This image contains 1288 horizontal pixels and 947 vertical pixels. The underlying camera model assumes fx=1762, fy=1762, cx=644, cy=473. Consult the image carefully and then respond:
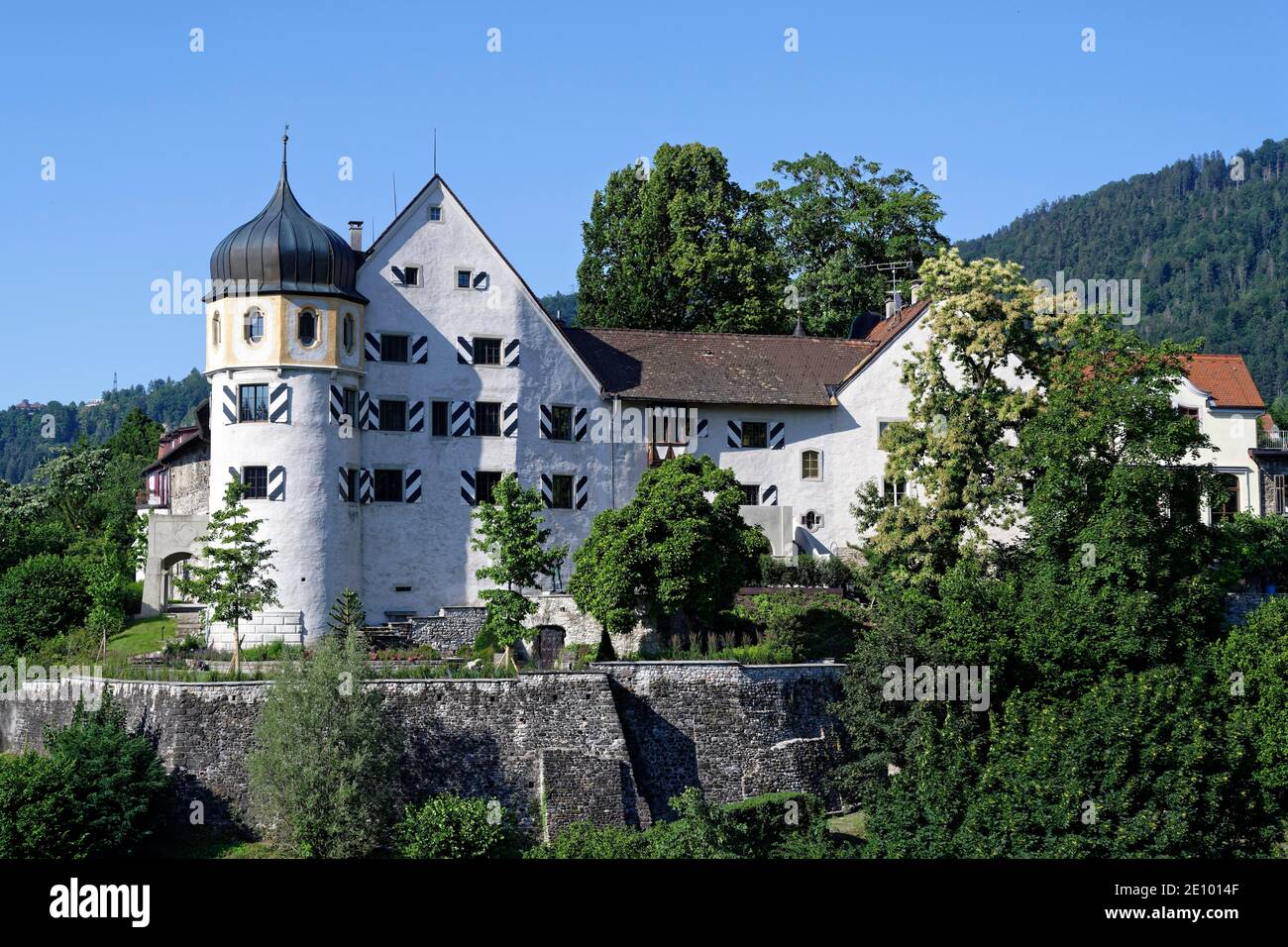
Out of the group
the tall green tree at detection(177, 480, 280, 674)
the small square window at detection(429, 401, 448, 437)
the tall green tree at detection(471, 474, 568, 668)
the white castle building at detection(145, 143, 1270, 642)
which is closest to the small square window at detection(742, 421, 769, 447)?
the white castle building at detection(145, 143, 1270, 642)

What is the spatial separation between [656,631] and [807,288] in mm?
25306

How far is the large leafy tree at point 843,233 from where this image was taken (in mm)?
69625

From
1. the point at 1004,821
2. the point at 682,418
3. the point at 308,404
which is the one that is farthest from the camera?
the point at 682,418

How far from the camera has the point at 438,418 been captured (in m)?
54.9

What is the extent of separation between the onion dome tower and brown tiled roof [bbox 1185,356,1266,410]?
3155 cm

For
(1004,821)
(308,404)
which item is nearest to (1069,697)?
(1004,821)

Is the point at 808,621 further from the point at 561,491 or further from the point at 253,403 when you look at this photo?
the point at 253,403

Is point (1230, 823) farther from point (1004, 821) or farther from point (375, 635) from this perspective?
point (375, 635)

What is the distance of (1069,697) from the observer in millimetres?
46000

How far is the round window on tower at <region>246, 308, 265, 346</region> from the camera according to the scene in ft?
172

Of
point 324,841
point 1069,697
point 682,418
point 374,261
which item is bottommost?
point 324,841

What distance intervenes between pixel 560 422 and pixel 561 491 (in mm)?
2212

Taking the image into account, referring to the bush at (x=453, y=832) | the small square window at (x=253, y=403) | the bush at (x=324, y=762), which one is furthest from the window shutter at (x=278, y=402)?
the bush at (x=453, y=832)

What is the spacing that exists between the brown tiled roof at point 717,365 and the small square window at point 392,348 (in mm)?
5574
